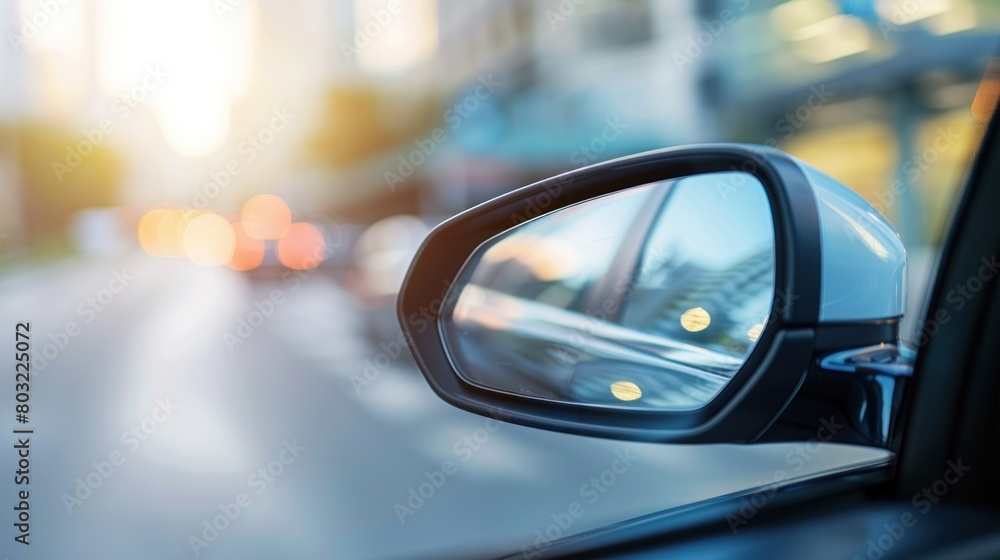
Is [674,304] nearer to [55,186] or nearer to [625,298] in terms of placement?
[625,298]

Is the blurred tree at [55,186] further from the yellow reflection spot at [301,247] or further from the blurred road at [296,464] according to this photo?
the blurred road at [296,464]

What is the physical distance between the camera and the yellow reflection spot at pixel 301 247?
12.5m

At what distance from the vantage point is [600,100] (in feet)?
61.3

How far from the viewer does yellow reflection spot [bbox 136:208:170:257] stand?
2893cm

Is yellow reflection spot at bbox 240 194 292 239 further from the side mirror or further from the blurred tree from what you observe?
the side mirror

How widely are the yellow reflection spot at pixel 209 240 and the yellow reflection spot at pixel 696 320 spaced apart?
1931 cm

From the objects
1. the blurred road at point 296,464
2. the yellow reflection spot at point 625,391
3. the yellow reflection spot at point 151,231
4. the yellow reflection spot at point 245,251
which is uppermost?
the yellow reflection spot at point 625,391

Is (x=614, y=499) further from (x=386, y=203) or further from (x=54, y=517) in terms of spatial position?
(x=386, y=203)

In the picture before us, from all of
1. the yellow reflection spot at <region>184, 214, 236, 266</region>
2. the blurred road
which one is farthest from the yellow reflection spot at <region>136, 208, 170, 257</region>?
the blurred road

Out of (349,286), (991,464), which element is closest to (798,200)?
(991,464)

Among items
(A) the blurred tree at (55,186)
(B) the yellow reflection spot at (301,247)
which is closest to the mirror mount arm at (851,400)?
(A) the blurred tree at (55,186)

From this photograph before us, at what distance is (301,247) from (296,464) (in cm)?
914

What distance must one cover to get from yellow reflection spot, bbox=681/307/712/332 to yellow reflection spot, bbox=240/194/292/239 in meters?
12.7

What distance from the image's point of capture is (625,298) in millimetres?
1842
